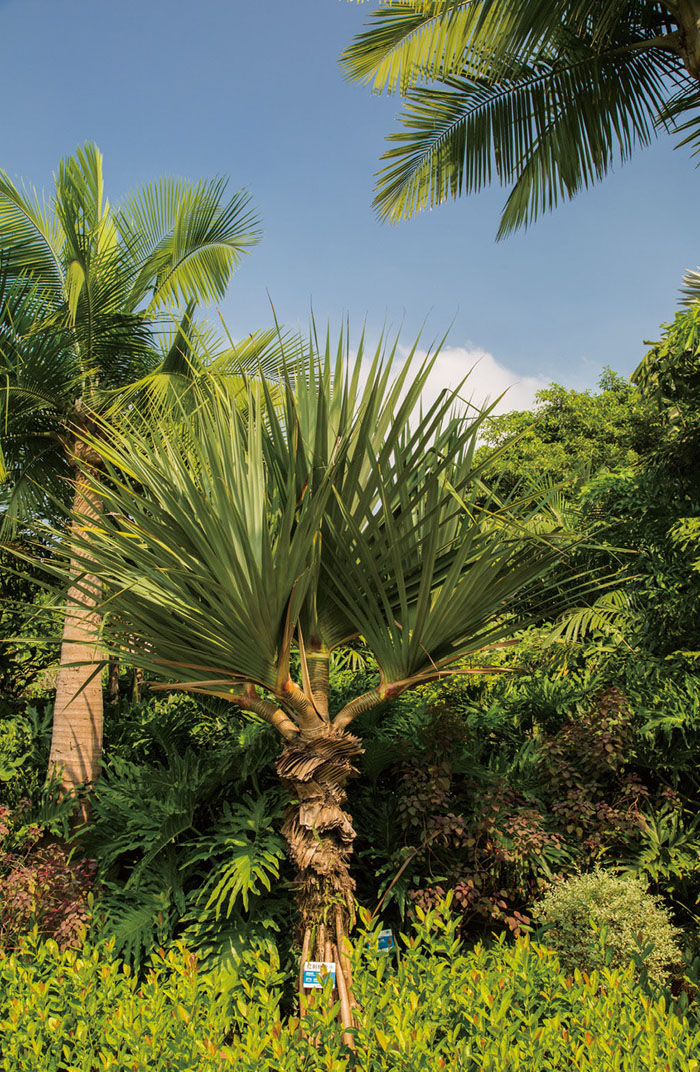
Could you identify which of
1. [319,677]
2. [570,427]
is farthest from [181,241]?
[570,427]

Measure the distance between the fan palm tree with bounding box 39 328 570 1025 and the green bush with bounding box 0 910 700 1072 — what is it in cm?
69

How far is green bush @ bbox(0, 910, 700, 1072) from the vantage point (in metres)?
2.34

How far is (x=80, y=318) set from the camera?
682cm

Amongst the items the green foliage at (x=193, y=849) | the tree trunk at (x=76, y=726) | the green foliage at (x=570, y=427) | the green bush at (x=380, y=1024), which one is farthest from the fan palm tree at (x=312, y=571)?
the green foliage at (x=570, y=427)

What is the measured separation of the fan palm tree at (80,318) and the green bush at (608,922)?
160 inches

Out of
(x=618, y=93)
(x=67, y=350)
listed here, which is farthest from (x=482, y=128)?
(x=67, y=350)

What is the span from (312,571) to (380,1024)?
1.80 metres

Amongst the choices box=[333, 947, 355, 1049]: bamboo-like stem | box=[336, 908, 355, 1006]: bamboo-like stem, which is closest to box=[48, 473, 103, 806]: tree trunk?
box=[336, 908, 355, 1006]: bamboo-like stem

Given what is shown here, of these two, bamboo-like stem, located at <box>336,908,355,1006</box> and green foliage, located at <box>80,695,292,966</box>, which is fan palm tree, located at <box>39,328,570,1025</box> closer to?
bamboo-like stem, located at <box>336,908,355,1006</box>

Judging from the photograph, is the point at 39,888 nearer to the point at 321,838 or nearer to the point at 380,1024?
the point at 321,838

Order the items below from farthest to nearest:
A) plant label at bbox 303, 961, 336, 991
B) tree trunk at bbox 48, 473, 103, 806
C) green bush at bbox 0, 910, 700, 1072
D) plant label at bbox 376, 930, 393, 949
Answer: tree trunk at bbox 48, 473, 103, 806, plant label at bbox 376, 930, 393, 949, plant label at bbox 303, 961, 336, 991, green bush at bbox 0, 910, 700, 1072

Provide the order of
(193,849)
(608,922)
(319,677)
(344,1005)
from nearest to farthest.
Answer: (344,1005), (319,677), (608,922), (193,849)

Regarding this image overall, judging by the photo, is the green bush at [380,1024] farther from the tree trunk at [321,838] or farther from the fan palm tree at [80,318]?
the fan palm tree at [80,318]

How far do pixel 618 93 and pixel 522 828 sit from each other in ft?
20.5
